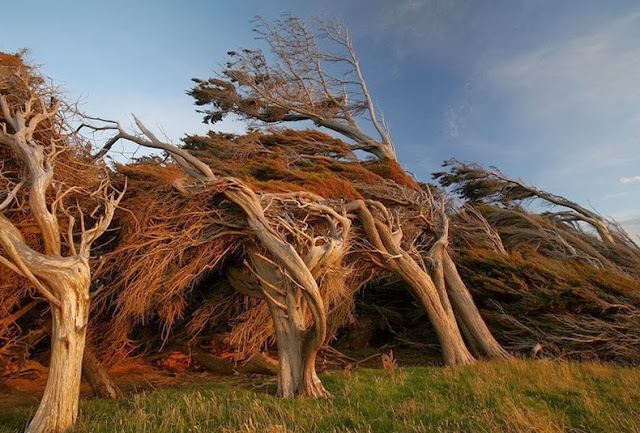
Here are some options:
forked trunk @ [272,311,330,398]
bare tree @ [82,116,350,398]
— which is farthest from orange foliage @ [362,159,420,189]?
forked trunk @ [272,311,330,398]

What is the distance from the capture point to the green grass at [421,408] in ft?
14.4

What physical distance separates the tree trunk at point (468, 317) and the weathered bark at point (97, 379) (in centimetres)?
857

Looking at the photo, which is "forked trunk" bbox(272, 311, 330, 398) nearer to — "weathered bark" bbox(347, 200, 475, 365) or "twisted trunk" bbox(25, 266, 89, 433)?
"twisted trunk" bbox(25, 266, 89, 433)

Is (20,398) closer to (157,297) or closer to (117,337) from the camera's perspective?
(117,337)

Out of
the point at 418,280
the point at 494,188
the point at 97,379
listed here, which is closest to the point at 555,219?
the point at 494,188

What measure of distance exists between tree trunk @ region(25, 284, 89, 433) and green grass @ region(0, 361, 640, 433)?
0.95 feet

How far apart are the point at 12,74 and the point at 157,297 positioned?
4692 millimetres

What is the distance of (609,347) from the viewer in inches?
362

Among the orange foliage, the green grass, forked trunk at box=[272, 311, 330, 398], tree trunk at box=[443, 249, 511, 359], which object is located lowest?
the green grass

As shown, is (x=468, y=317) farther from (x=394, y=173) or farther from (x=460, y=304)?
(x=394, y=173)

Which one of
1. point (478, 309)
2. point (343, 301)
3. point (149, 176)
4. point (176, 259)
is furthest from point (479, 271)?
point (149, 176)

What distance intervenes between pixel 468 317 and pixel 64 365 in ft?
31.0

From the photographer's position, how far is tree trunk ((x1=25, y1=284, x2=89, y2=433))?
4.77 metres

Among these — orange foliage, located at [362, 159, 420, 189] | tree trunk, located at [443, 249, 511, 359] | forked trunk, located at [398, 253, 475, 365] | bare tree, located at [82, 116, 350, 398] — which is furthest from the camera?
orange foliage, located at [362, 159, 420, 189]
